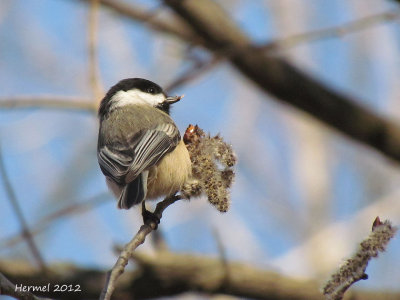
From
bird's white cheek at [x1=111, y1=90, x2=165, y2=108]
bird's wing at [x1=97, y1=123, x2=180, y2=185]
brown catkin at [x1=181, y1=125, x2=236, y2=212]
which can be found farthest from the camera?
bird's white cheek at [x1=111, y1=90, x2=165, y2=108]

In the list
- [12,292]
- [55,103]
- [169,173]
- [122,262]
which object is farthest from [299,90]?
[12,292]

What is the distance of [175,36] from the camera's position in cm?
424

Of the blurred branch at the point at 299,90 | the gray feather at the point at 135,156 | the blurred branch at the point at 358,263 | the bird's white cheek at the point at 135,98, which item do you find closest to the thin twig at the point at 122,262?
the gray feather at the point at 135,156

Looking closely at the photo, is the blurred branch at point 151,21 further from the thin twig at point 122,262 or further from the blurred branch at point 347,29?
the thin twig at point 122,262

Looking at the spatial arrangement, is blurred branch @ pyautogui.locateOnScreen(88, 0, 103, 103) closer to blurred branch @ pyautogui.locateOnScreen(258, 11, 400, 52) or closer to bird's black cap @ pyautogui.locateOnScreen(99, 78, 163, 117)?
bird's black cap @ pyautogui.locateOnScreen(99, 78, 163, 117)

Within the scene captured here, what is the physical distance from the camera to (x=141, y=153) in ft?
8.08

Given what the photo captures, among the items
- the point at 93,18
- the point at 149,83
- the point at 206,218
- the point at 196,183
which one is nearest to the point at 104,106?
the point at 149,83

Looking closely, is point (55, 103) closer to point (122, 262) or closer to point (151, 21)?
point (151, 21)

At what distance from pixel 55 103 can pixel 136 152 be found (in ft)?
4.22

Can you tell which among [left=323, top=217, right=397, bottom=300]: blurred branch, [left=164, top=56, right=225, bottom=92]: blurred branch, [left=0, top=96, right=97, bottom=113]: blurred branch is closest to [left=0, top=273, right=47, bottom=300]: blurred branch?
[left=323, top=217, right=397, bottom=300]: blurred branch

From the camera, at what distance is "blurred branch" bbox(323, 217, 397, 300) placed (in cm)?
132

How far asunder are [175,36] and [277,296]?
1.95 meters

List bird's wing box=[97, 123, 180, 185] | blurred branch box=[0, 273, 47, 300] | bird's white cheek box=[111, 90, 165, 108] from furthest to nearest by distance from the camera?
bird's white cheek box=[111, 90, 165, 108], bird's wing box=[97, 123, 180, 185], blurred branch box=[0, 273, 47, 300]

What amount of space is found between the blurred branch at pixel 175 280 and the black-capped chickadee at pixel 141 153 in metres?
0.87
